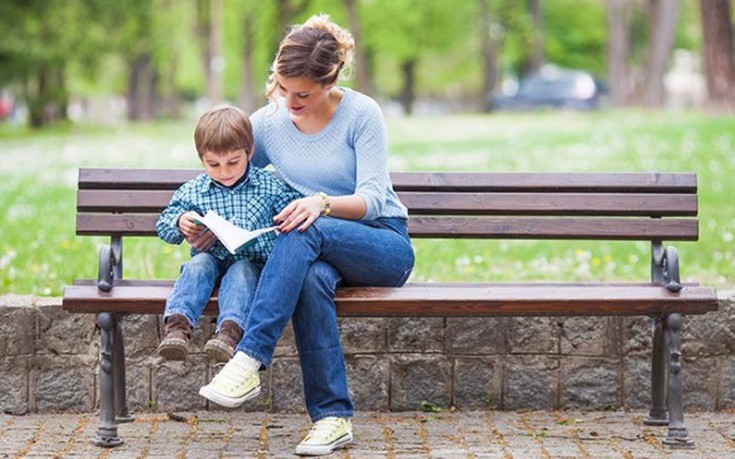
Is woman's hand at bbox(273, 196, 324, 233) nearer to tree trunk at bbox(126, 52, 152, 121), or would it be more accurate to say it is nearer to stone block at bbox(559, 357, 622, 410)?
stone block at bbox(559, 357, 622, 410)

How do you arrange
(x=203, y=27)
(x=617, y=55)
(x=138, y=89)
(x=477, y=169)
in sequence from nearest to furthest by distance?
(x=477, y=169) → (x=617, y=55) → (x=203, y=27) → (x=138, y=89)

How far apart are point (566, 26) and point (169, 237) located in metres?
54.3

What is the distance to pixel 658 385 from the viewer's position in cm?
558

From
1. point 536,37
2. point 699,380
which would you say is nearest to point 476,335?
point 699,380

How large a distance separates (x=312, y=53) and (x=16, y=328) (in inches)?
68.2

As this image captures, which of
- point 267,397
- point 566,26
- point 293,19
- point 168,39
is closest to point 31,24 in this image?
point 168,39

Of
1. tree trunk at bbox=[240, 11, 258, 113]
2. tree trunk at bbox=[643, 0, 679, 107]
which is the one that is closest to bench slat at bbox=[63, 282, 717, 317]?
tree trunk at bbox=[643, 0, 679, 107]

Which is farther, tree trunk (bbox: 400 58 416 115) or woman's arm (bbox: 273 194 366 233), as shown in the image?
tree trunk (bbox: 400 58 416 115)

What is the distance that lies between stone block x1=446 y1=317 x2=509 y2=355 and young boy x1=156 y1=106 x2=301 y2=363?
0.99 meters

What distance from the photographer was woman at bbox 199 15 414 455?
4.79 metres

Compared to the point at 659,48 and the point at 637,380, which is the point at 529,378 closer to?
the point at 637,380

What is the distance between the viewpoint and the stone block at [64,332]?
5754 millimetres

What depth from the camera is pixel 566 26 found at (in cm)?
5809

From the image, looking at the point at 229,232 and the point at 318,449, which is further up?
the point at 229,232
